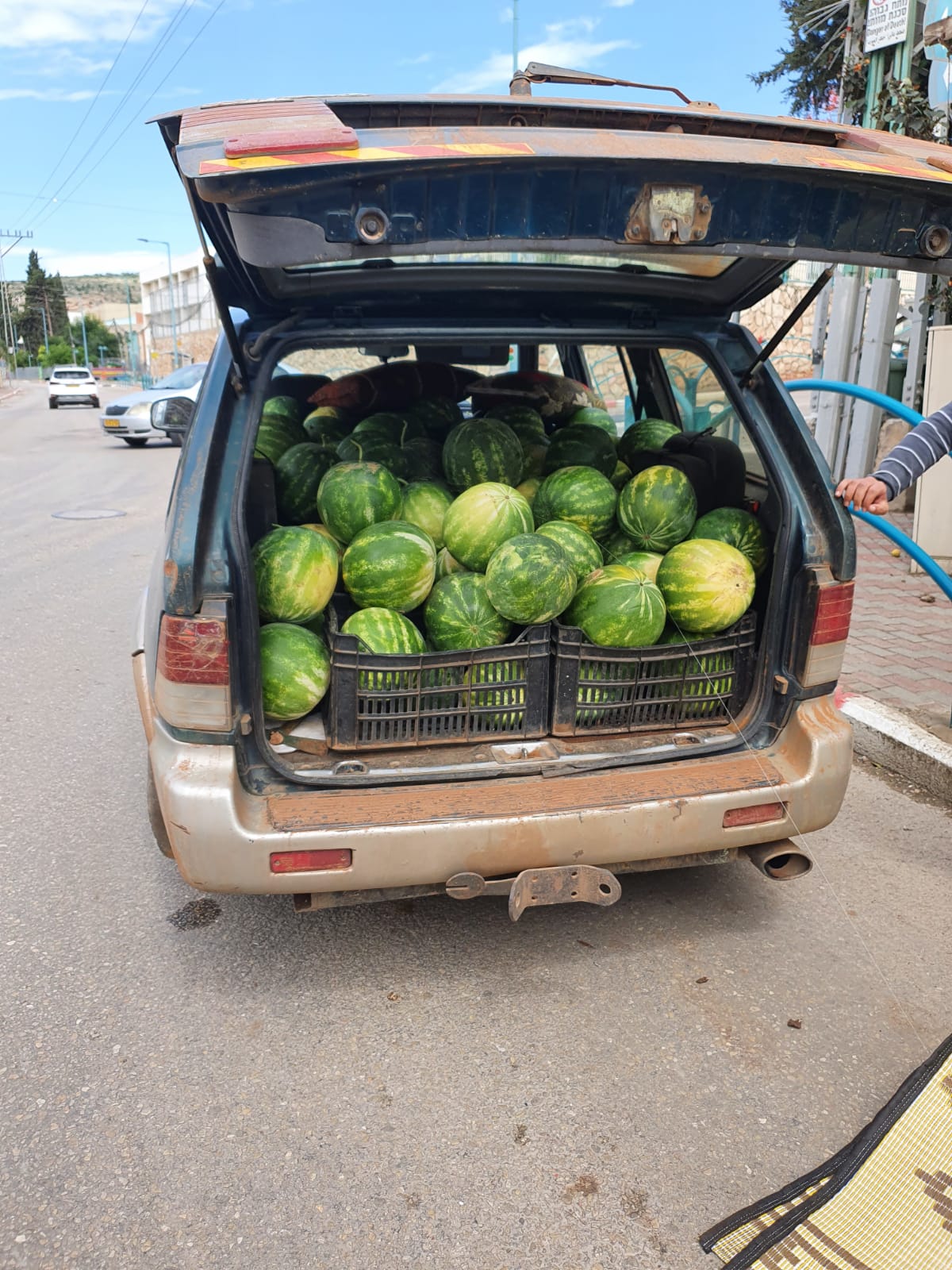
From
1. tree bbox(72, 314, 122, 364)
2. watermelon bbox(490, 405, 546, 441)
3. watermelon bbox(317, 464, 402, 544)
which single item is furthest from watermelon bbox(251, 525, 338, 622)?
tree bbox(72, 314, 122, 364)

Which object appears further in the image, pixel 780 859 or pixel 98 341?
pixel 98 341

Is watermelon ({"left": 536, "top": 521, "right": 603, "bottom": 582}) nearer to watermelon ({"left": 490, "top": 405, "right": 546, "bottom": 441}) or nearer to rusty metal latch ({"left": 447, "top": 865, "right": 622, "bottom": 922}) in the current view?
watermelon ({"left": 490, "top": 405, "right": 546, "bottom": 441})

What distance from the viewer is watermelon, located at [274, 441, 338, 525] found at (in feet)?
11.7

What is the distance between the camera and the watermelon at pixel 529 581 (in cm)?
293

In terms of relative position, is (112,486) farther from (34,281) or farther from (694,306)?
(34,281)

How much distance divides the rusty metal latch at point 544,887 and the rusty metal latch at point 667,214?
1.66m

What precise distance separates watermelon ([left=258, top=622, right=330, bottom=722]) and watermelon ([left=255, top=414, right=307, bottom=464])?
120cm

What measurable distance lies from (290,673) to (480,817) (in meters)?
0.72

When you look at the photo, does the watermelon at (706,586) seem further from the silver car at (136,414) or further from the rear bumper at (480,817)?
the silver car at (136,414)

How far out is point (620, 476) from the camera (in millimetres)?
3859

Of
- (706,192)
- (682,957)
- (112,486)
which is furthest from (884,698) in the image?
(112,486)

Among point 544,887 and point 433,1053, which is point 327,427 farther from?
point 433,1053

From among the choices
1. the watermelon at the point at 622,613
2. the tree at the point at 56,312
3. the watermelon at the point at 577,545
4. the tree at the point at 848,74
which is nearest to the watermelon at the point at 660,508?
the watermelon at the point at 577,545

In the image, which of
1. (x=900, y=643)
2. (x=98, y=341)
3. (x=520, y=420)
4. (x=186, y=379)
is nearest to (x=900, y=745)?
(x=900, y=643)
